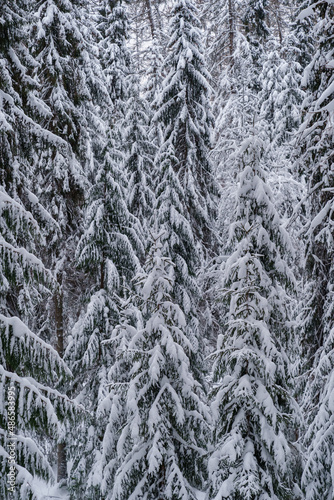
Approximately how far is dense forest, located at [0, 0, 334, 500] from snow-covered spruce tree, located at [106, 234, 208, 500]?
0.03m

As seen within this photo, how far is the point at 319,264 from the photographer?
30.5 ft

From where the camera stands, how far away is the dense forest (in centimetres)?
670

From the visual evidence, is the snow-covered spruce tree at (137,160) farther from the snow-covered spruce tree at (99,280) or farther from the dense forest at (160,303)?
the snow-covered spruce tree at (99,280)

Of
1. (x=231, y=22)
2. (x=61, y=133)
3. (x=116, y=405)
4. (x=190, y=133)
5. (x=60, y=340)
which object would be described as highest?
(x=231, y=22)

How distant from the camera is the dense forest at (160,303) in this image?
6.70 m

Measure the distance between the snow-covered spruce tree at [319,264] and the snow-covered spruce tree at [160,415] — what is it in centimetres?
216

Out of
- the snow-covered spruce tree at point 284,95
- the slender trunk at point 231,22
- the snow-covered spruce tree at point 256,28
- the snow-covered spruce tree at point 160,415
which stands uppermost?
the snow-covered spruce tree at point 256,28

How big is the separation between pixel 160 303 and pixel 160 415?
2078 millimetres

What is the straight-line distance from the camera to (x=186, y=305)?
14.1 m

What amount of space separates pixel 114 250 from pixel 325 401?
271 inches

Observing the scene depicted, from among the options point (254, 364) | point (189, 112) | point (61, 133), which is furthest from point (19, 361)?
point (189, 112)

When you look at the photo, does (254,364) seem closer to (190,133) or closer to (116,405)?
(116,405)

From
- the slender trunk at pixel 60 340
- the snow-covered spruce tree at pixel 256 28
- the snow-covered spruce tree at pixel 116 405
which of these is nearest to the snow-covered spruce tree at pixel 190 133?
the slender trunk at pixel 60 340

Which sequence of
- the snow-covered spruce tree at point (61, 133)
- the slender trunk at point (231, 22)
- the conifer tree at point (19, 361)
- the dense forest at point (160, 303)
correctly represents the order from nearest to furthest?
1. the conifer tree at point (19, 361)
2. the dense forest at point (160, 303)
3. the snow-covered spruce tree at point (61, 133)
4. the slender trunk at point (231, 22)
